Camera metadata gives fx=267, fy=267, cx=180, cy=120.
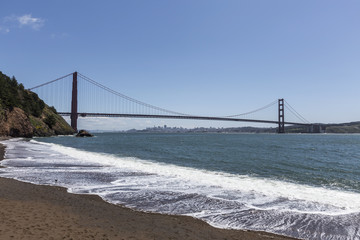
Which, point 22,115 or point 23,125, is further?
point 22,115

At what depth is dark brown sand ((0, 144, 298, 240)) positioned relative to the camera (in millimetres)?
5145

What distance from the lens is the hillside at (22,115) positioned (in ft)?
175

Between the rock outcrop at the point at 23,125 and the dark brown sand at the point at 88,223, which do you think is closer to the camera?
the dark brown sand at the point at 88,223

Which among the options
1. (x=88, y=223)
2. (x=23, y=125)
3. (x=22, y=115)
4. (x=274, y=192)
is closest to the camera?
(x=88, y=223)

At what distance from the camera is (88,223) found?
591cm

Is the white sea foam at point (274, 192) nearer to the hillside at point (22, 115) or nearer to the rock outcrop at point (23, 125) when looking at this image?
the rock outcrop at point (23, 125)

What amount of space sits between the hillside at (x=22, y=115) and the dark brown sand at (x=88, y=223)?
2077 inches

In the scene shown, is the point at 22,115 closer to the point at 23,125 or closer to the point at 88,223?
the point at 23,125

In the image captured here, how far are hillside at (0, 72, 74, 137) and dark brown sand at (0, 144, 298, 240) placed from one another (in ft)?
173

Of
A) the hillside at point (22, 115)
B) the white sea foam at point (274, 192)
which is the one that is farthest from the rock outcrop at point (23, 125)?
the white sea foam at point (274, 192)

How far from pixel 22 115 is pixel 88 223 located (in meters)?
61.3

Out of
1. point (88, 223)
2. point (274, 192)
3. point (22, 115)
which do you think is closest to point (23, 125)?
point (22, 115)

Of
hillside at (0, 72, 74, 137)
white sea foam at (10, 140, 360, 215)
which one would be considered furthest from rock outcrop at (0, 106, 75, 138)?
white sea foam at (10, 140, 360, 215)

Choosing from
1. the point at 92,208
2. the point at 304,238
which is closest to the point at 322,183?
the point at 304,238
